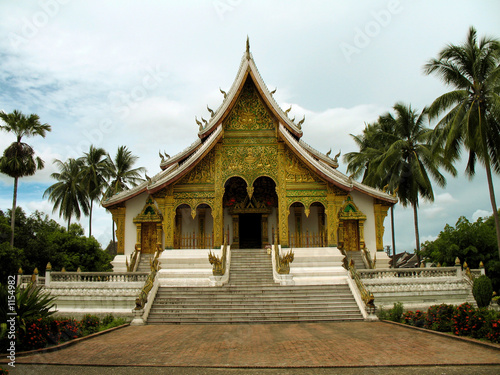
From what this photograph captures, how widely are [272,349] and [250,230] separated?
1295cm

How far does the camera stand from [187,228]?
19.7 m

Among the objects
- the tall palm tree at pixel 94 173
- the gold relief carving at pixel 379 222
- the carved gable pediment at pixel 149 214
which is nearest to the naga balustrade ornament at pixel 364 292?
the gold relief carving at pixel 379 222

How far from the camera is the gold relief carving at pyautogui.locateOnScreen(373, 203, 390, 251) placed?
1783 centimetres

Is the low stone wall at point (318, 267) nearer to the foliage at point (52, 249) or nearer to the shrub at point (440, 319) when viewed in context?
the shrub at point (440, 319)

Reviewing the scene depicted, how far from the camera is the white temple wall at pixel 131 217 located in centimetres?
1764

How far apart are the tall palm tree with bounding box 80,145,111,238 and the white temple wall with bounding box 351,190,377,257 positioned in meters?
23.2

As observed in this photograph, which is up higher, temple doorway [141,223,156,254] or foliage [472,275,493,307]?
temple doorway [141,223,156,254]

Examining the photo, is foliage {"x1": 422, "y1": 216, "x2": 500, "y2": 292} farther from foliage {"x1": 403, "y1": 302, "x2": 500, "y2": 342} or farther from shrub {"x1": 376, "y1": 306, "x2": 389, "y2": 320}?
foliage {"x1": 403, "y1": 302, "x2": 500, "y2": 342}

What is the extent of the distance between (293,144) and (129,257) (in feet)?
27.7

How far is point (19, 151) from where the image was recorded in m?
24.6

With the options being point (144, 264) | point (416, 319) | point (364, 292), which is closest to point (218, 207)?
point (144, 264)

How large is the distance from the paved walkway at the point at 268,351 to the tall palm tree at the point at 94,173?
26265 millimetres

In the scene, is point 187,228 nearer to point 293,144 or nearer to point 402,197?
point 293,144

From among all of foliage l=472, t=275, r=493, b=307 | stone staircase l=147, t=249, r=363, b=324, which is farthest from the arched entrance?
foliage l=472, t=275, r=493, b=307
